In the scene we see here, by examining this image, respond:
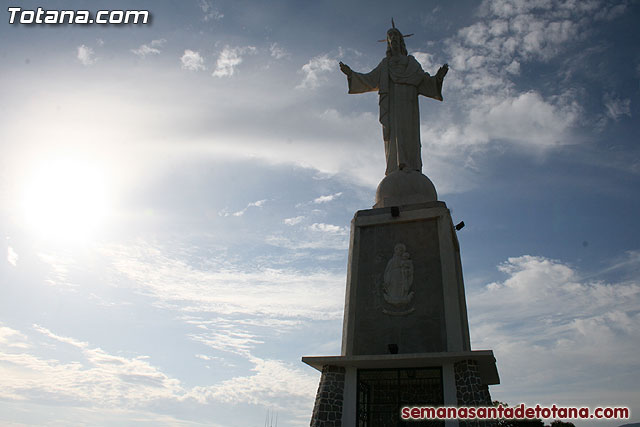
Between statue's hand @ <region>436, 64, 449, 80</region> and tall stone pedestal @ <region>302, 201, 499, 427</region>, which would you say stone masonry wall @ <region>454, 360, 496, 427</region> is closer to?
tall stone pedestal @ <region>302, 201, 499, 427</region>

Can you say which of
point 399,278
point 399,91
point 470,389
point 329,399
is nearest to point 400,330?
point 399,278

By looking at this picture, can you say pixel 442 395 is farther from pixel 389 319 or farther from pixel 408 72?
pixel 408 72

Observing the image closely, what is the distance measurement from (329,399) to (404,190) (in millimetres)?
6320

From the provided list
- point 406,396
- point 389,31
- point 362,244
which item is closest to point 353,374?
point 406,396

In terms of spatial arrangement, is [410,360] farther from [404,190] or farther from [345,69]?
[345,69]

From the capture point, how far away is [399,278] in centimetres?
1303

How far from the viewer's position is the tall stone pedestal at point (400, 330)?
11.3 m

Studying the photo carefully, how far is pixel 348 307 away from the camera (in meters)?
13.3

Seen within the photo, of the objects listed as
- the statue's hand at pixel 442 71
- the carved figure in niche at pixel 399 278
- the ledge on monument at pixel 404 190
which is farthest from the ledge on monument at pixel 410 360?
the statue's hand at pixel 442 71

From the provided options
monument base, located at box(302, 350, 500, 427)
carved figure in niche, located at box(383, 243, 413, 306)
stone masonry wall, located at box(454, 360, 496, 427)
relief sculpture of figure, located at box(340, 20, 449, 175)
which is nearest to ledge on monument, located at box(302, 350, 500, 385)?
monument base, located at box(302, 350, 500, 427)

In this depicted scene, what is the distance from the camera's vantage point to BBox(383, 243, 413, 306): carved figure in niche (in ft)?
42.0

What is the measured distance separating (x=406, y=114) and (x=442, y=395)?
29.9ft

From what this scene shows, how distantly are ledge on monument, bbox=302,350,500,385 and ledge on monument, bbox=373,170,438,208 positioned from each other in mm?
4717

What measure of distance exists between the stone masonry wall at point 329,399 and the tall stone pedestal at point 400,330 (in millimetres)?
23
